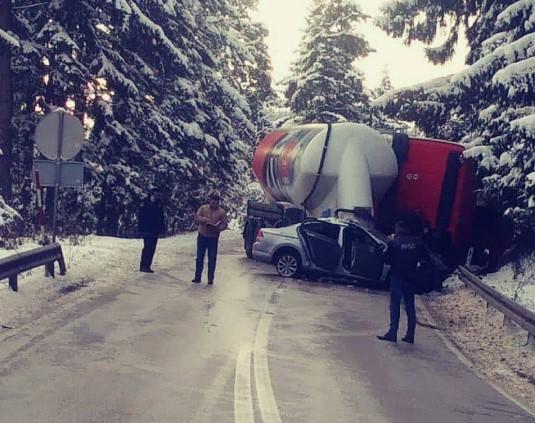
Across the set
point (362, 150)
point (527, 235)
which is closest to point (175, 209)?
point (362, 150)

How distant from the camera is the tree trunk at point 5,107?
1802 cm

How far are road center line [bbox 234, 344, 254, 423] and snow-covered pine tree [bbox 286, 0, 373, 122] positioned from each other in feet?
107

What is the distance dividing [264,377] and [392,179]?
37.1ft

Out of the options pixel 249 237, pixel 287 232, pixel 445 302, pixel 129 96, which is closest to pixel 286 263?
pixel 287 232

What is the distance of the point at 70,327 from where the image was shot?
9.23 m

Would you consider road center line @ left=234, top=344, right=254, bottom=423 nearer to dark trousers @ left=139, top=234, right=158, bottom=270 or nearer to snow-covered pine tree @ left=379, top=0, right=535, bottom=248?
snow-covered pine tree @ left=379, top=0, right=535, bottom=248

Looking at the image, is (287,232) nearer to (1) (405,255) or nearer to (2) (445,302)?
(2) (445,302)

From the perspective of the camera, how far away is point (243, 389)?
263 inches

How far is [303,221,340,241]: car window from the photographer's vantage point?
16.1 meters

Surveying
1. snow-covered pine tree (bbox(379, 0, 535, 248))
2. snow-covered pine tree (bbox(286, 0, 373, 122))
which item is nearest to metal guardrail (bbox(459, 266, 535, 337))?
snow-covered pine tree (bbox(379, 0, 535, 248))

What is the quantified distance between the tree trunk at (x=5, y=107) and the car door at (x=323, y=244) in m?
7.89

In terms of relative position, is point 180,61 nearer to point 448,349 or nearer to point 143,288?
point 143,288

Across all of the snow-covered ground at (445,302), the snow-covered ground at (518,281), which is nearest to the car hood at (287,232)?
the snow-covered ground at (445,302)

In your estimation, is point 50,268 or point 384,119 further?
point 384,119
